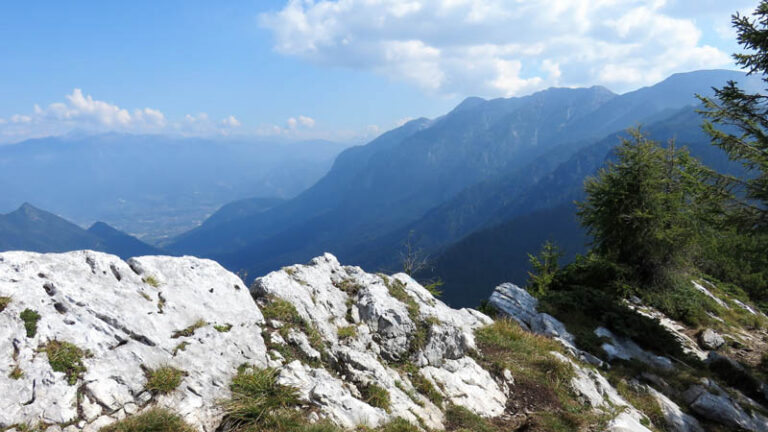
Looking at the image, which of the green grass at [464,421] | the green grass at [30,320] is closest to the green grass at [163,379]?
the green grass at [30,320]

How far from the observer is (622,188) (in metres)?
19.1

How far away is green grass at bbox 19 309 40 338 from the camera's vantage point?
6.26 metres

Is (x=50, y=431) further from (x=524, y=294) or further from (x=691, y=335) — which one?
(x=691, y=335)

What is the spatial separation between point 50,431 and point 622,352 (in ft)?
61.1

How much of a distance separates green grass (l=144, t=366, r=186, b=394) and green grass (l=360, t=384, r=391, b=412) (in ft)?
12.8

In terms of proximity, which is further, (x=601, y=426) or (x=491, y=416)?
(x=491, y=416)

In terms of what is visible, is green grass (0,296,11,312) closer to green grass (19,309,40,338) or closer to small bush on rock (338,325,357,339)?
green grass (19,309,40,338)

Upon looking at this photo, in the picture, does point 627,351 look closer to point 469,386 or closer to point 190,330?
point 469,386

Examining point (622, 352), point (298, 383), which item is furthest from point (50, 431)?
point (622, 352)

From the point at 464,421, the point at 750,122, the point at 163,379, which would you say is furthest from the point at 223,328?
the point at 750,122

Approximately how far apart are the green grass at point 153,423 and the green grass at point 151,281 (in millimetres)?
3649

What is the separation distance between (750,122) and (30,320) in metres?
22.2

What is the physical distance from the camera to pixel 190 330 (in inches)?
326

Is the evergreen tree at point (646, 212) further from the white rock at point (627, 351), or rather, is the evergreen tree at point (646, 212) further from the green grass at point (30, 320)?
the green grass at point (30, 320)
